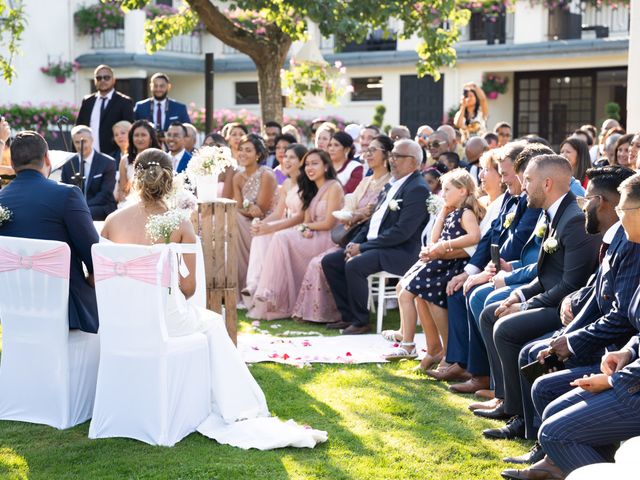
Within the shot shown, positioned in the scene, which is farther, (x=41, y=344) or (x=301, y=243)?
(x=301, y=243)

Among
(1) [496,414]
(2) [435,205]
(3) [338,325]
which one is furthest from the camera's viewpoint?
(3) [338,325]

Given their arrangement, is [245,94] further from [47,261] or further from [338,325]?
[47,261]

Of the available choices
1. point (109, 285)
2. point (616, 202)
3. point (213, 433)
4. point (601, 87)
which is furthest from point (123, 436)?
point (601, 87)

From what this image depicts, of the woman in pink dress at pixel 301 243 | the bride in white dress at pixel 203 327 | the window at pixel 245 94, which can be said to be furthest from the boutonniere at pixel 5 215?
the window at pixel 245 94

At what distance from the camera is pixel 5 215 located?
6.36 meters

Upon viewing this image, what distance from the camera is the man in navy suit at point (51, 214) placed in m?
6.32

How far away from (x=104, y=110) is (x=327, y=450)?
824 cm

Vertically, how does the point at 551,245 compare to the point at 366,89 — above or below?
below

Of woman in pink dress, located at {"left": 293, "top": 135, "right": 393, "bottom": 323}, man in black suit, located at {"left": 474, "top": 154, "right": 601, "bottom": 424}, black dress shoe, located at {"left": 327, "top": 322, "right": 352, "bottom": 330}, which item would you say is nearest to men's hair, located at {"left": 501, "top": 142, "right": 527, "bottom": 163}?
man in black suit, located at {"left": 474, "top": 154, "right": 601, "bottom": 424}

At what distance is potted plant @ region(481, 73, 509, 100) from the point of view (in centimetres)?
2698

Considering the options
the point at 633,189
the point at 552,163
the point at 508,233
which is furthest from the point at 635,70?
the point at 633,189

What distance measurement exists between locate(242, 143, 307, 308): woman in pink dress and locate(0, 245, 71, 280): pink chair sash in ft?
14.7

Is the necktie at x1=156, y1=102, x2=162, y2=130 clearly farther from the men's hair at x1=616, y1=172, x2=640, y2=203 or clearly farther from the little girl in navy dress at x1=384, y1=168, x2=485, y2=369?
the men's hair at x1=616, y1=172, x2=640, y2=203

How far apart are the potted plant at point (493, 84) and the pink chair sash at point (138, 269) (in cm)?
2229
